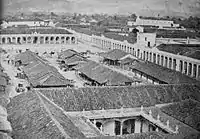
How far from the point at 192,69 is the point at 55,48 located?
72.6 feet

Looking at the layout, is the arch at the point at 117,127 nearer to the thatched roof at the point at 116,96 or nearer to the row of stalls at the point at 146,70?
the thatched roof at the point at 116,96

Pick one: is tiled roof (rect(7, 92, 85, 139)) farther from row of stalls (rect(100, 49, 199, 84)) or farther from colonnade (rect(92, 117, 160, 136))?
row of stalls (rect(100, 49, 199, 84))

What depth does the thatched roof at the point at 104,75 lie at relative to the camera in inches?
817

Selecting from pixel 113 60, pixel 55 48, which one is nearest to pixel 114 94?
pixel 113 60

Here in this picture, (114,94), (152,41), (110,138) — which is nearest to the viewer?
(110,138)

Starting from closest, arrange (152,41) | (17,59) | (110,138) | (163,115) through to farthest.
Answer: (110,138) → (163,115) → (17,59) → (152,41)

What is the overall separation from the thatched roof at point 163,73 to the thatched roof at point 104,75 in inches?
92.3

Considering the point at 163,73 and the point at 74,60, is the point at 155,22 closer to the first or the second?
the point at 74,60

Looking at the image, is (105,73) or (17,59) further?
(17,59)

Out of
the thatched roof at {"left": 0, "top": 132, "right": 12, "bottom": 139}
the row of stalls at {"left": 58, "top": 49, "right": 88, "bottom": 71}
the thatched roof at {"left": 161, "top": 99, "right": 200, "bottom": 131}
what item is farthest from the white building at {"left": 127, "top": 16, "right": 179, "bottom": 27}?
the thatched roof at {"left": 0, "top": 132, "right": 12, "bottom": 139}

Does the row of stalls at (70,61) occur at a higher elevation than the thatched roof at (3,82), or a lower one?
lower

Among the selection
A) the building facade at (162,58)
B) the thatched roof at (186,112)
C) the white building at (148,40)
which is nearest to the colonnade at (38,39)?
the building facade at (162,58)

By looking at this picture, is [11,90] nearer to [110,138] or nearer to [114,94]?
[114,94]

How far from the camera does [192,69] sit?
2488 centimetres
